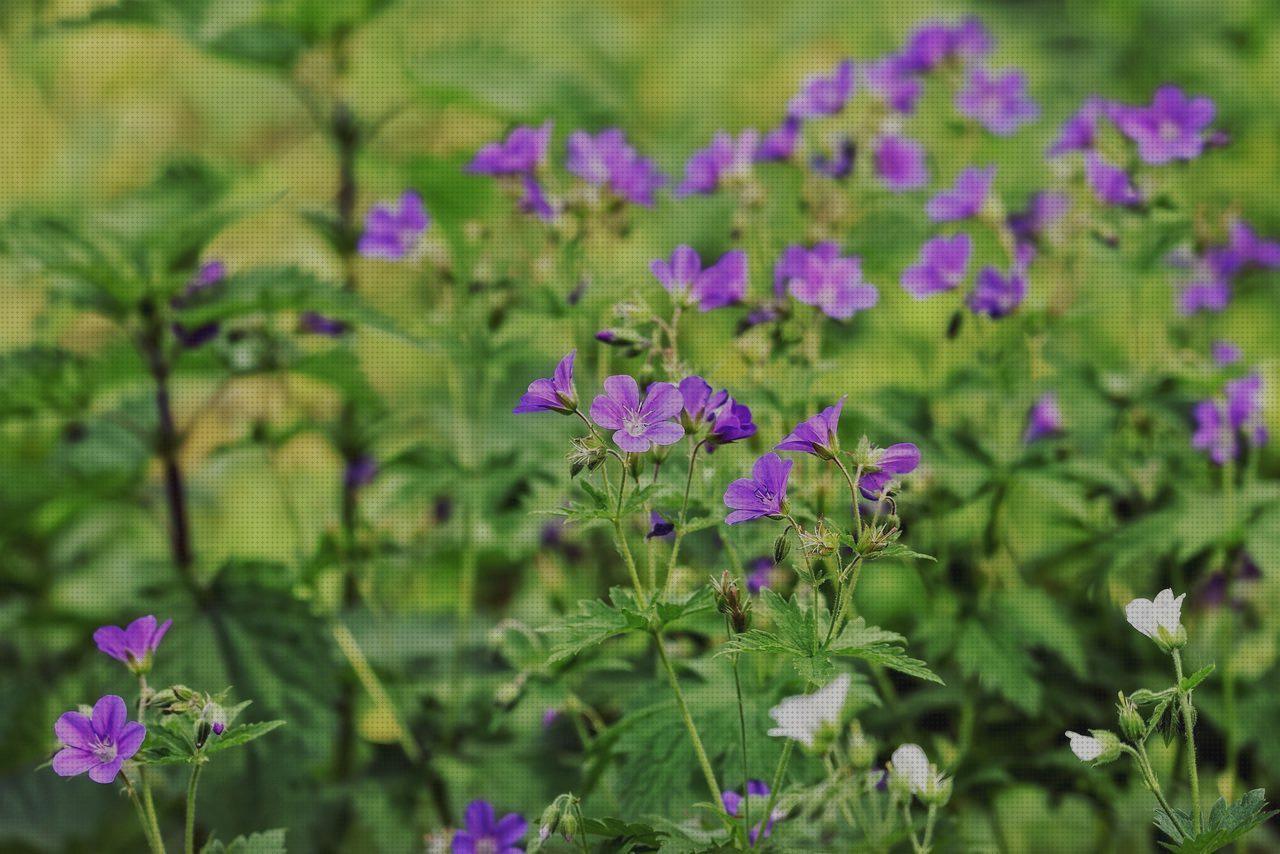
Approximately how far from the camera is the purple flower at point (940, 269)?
1.79 metres

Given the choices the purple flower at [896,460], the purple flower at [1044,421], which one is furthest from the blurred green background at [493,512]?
the purple flower at [896,460]

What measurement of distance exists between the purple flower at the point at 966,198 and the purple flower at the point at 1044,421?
1.15ft

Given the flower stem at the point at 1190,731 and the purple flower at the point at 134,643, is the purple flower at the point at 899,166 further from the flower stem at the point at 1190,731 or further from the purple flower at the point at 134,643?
the purple flower at the point at 134,643

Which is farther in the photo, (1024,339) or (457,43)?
(457,43)

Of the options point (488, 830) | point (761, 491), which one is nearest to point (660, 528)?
point (761, 491)

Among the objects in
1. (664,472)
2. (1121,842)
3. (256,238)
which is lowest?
(1121,842)

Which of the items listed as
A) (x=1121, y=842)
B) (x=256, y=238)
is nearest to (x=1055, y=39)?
(x=256, y=238)

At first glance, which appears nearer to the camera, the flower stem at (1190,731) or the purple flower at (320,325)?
the flower stem at (1190,731)

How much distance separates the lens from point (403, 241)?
198 centimetres

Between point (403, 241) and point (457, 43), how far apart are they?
0.57m

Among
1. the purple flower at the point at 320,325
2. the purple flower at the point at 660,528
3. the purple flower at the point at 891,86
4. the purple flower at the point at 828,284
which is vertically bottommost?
the purple flower at the point at 320,325

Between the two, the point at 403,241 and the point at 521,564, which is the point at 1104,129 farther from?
the point at 521,564

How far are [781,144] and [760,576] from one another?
2.40 ft

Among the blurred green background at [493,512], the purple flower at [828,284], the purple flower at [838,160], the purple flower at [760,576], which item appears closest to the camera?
the purple flower at [828,284]
